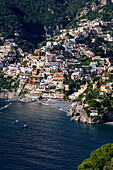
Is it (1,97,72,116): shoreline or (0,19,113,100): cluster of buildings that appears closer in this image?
(1,97,72,116): shoreline

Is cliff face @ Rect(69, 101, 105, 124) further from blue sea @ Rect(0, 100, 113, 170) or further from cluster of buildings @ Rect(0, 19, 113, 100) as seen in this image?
cluster of buildings @ Rect(0, 19, 113, 100)

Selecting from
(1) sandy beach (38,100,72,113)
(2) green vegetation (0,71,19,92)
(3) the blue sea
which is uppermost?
(2) green vegetation (0,71,19,92)

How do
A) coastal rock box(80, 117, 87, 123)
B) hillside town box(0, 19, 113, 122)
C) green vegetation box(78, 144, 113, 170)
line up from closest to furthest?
green vegetation box(78, 144, 113, 170)
coastal rock box(80, 117, 87, 123)
hillside town box(0, 19, 113, 122)

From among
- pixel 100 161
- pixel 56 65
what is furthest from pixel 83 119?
pixel 56 65

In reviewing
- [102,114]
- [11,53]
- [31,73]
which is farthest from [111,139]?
[11,53]

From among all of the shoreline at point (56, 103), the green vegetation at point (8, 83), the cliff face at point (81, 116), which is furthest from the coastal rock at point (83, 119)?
the green vegetation at point (8, 83)

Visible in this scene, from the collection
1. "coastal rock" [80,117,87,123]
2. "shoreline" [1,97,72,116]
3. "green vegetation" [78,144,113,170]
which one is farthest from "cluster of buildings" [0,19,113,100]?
"green vegetation" [78,144,113,170]
